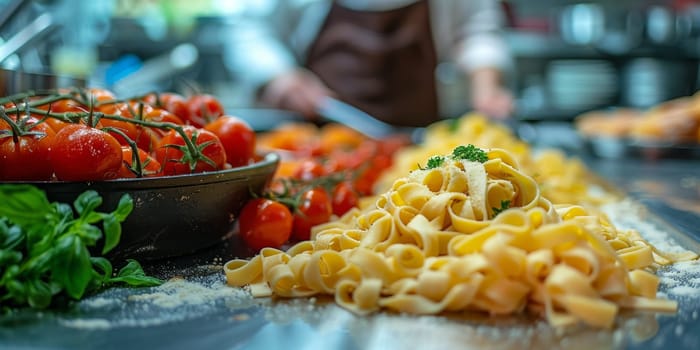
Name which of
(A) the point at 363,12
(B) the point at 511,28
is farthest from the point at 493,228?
(B) the point at 511,28

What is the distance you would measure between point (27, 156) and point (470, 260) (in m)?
0.70

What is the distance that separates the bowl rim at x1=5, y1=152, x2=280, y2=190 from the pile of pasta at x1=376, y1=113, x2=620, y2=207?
0.48 meters

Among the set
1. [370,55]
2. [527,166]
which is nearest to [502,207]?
[527,166]

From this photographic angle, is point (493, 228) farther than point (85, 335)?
Yes

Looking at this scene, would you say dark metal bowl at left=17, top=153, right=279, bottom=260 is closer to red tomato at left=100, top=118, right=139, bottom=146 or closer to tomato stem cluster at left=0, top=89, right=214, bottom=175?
tomato stem cluster at left=0, top=89, right=214, bottom=175

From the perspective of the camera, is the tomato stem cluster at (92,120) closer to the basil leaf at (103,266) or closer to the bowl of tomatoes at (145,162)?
the bowl of tomatoes at (145,162)

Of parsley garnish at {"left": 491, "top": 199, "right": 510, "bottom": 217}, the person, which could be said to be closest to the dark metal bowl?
parsley garnish at {"left": 491, "top": 199, "right": 510, "bottom": 217}

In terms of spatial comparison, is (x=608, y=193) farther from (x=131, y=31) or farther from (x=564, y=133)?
(x=131, y=31)

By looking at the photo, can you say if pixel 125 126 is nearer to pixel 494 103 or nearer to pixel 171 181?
pixel 171 181

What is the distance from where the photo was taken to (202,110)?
157 cm

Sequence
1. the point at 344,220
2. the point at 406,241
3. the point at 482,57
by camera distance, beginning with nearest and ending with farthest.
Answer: the point at 406,241, the point at 344,220, the point at 482,57

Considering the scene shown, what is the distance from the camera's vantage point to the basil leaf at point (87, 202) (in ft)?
3.35

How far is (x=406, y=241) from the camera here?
1148 mm

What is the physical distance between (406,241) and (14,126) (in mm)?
631
